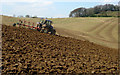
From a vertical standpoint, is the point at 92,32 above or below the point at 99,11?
below

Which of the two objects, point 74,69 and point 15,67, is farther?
point 74,69

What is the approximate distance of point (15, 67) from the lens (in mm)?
5516

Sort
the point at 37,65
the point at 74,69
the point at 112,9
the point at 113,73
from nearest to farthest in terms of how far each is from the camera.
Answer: the point at 37,65 < the point at 74,69 < the point at 113,73 < the point at 112,9

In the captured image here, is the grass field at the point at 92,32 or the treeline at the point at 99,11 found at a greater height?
the treeline at the point at 99,11

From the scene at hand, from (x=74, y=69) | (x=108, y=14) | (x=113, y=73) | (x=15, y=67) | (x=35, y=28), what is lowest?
(x=113, y=73)

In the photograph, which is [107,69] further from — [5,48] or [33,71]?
[5,48]

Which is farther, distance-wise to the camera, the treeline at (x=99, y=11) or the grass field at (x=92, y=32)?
the treeline at (x=99, y=11)

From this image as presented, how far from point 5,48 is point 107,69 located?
6.08 m

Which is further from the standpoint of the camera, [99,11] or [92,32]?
[99,11]

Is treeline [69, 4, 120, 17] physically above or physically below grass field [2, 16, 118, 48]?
above

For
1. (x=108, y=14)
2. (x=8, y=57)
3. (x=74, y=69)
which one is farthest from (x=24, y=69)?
(x=108, y=14)

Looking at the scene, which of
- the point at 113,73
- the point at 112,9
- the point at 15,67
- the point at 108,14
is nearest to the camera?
the point at 15,67

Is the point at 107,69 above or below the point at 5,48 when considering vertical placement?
below

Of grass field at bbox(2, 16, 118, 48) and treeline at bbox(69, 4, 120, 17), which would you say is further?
treeline at bbox(69, 4, 120, 17)
